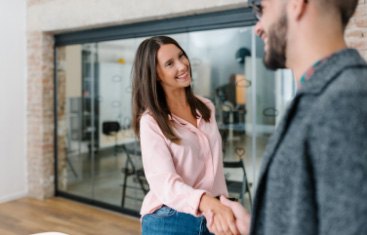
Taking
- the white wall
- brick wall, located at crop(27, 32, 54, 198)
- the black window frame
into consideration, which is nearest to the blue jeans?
the black window frame

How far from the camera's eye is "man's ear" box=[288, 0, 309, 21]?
727mm

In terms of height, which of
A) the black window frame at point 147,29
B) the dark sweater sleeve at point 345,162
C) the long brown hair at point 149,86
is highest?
the black window frame at point 147,29

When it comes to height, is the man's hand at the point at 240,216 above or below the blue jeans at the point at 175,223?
above

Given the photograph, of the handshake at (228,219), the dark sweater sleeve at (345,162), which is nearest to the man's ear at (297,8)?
the dark sweater sleeve at (345,162)

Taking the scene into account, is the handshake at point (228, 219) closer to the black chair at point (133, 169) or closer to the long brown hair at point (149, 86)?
the long brown hair at point (149, 86)

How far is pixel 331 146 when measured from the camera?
2.06 ft

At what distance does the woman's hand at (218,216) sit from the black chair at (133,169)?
3270 millimetres

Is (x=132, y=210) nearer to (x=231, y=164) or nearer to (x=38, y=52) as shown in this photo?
(x=231, y=164)

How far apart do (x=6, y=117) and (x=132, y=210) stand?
2120 mm

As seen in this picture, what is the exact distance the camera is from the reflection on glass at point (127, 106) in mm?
3754

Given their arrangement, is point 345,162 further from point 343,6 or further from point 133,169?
point 133,169

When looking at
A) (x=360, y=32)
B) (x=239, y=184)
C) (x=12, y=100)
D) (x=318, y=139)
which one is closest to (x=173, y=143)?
(x=318, y=139)

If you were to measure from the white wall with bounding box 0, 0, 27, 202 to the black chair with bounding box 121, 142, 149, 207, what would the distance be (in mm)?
1517

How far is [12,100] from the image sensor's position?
502 centimetres
